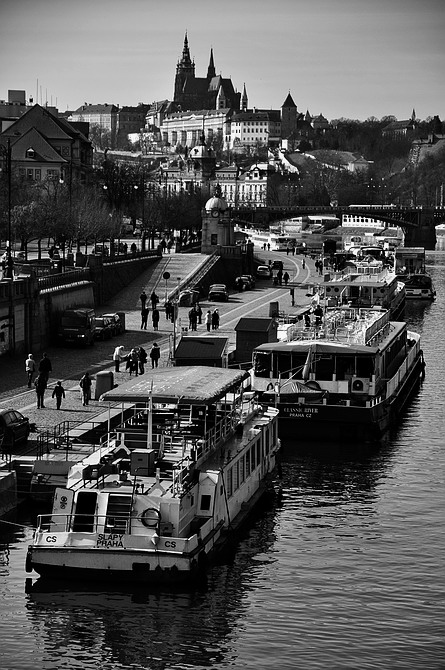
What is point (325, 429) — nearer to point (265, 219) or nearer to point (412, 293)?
point (412, 293)

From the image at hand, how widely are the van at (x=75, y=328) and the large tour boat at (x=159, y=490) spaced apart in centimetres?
2191

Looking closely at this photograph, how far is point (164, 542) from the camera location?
2652 cm

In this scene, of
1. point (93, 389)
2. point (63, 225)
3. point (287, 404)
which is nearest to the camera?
point (287, 404)

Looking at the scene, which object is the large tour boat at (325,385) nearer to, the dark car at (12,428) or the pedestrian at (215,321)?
the dark car at (12,428)

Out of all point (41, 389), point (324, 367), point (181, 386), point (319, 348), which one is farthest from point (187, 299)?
point (181, 386)

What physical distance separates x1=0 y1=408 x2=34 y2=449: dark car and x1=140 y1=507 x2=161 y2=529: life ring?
814 centimetres

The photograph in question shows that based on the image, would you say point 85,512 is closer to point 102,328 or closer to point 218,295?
point 102,328

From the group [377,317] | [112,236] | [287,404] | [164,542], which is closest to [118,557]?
[164,542]

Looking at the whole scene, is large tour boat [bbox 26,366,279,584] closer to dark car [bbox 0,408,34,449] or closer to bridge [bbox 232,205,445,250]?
dark car [bbox 0,408,34,449]

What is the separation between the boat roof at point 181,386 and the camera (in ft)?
101

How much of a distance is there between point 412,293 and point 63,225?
84.9ft

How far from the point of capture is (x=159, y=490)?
90.0 ft

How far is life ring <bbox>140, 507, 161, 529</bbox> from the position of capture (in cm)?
2675

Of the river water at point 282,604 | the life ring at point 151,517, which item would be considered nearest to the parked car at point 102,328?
the river water at point 282,604
